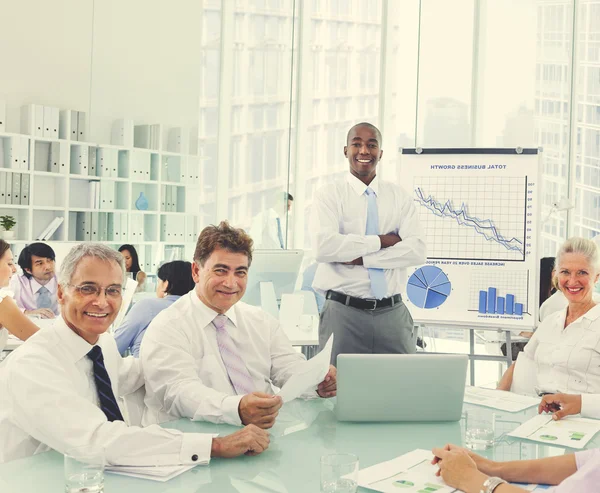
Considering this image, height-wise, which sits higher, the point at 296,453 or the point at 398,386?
the point at 398,386

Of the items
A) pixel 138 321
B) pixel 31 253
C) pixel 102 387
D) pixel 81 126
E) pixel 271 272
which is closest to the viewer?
pixel 102 387

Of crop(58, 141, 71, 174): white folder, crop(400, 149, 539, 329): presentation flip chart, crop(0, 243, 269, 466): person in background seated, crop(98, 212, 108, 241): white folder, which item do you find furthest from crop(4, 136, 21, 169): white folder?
crop(0, 243, 269, 466): person in background seated

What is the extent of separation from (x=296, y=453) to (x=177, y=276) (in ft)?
7.33

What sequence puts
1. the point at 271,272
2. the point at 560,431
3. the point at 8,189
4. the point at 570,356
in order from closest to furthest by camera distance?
the point at 560,431 → the point at 570,356 → the point at 271,272 → the point at 8,189

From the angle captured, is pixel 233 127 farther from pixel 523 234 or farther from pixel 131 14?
pixel 523 234

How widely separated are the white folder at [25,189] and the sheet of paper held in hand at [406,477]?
21.6 feet

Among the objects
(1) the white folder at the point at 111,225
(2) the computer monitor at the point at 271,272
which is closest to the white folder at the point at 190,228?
(1) the white folder at the point at 111,225

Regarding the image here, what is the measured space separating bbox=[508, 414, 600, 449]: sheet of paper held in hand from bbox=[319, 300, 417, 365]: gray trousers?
1230 millimetres

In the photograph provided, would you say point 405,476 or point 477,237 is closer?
point 405,476

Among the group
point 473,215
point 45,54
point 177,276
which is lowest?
point 177,276

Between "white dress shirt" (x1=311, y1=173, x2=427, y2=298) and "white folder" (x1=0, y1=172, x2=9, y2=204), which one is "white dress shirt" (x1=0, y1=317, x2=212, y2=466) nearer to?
"white dress shirt" (x1=311, y1=173, x2=427, y2=298)

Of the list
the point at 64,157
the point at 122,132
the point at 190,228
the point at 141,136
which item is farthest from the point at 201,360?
the point at 190,228

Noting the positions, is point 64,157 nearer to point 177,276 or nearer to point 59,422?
point 177,276

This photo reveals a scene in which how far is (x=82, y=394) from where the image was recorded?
192 centimetres
